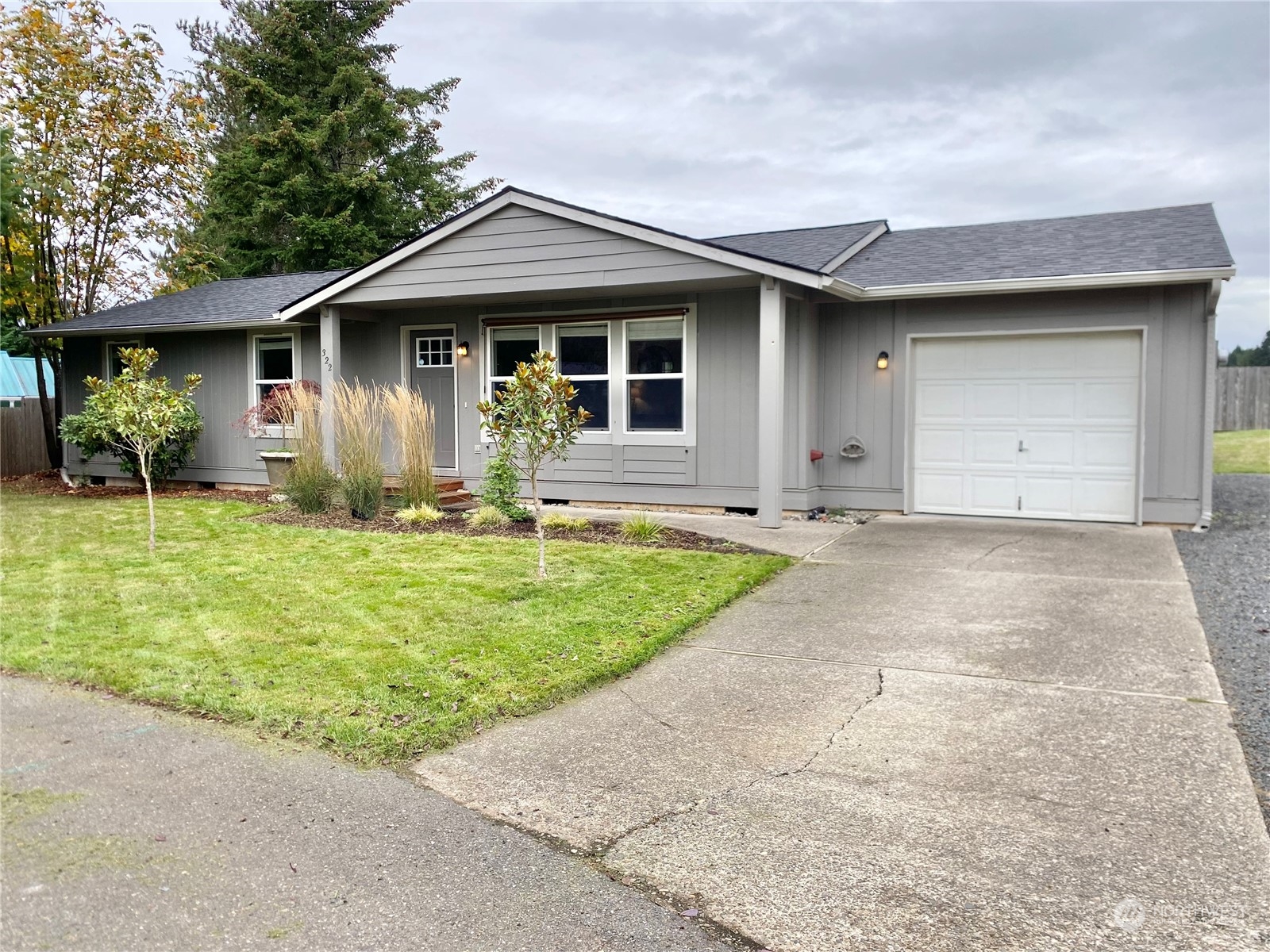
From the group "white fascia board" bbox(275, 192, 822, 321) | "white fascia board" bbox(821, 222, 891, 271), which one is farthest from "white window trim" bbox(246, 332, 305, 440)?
"white fascia board" bbox(821, 222, 891, 271)

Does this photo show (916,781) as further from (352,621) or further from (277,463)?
(277,463)

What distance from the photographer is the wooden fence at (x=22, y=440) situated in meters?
16.6

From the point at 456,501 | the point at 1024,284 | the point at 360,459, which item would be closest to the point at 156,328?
the point at 360,459

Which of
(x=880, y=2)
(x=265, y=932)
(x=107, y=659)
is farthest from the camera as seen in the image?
(x=880, y=2)

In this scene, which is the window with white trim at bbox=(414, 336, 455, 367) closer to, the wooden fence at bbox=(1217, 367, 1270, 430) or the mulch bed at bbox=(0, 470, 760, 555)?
the mulch bed at bbox=(0, 470, 760, 555)

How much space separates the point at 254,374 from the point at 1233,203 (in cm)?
1469

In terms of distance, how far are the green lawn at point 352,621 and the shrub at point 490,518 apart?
651 mm

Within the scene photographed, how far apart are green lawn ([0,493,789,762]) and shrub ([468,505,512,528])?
65cm

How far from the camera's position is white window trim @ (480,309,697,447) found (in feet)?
34.5

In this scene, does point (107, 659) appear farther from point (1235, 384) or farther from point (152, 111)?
point (1235, 384)

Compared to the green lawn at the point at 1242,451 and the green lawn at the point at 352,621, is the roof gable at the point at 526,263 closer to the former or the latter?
the green lawn at the point at 352,621

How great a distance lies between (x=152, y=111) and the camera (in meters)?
17.0

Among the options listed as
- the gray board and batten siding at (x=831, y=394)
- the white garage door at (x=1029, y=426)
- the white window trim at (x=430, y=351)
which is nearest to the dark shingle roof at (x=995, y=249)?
the gray board and batten siding at (x=831, y=394)

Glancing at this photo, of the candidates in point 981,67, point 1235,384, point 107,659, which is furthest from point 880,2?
point 1235,384
